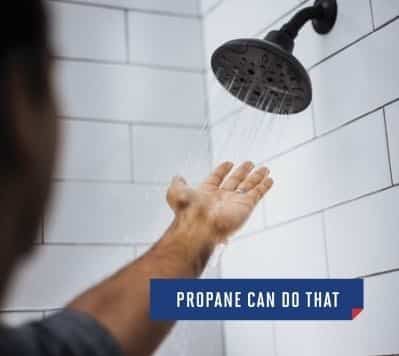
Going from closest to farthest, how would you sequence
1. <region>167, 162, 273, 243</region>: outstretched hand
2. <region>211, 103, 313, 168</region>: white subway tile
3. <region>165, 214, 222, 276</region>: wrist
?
<region>165, 214, 222, 276</region>: wrist → <region>167, 162, 273, 243</region>: outstretched hand → <region>211, 103, 313, 168</region>: white subway tile

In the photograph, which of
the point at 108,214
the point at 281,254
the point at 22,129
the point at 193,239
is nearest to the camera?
the point at 22,129

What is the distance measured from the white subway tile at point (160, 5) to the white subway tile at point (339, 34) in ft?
1.02

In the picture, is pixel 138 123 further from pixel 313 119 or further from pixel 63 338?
pixel 63 338

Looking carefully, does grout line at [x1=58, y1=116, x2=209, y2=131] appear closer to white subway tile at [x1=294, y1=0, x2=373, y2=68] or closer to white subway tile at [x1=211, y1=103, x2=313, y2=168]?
white subway tile at [x1=211, y1=103, x2=313, y2=168]

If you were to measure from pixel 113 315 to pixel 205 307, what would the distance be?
0.38m

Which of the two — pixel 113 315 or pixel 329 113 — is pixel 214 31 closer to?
pixel 329 113

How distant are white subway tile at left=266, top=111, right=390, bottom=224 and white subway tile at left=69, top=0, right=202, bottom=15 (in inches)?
14.0

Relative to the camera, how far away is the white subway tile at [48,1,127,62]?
3.74ft

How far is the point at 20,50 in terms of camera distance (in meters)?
0.32

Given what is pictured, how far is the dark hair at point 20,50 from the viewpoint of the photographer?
12.4 inches

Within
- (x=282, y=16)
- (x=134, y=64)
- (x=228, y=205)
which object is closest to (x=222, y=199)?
(x=228, y=205)

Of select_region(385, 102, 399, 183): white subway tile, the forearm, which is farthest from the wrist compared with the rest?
select_region(385, 102, 399, 183): white subway tile

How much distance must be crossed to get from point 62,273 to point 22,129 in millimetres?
771

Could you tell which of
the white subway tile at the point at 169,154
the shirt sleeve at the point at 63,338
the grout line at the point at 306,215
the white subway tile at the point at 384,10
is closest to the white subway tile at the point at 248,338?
the grout line at the point at 306,215
